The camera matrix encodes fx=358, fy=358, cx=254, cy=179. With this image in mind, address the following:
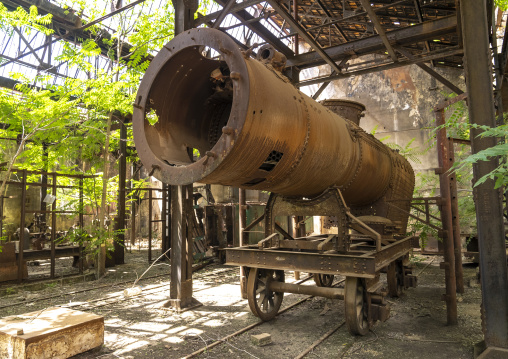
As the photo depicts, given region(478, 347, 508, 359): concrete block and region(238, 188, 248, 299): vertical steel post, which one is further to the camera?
region(238, 188, 248, 299): vertical steel post

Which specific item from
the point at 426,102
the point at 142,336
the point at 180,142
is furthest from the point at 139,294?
the point at 426,102

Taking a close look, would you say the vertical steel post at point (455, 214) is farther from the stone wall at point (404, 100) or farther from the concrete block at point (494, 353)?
the stone wall at point (404, 100)

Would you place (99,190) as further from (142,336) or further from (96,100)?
(142,336)

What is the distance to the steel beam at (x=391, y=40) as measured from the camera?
288 inches

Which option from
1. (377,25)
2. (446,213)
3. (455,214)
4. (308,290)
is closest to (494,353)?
(308,290)

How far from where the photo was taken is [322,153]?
4168mm

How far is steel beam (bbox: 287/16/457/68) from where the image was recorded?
24.0 ft

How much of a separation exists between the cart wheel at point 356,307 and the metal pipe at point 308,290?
23 cm

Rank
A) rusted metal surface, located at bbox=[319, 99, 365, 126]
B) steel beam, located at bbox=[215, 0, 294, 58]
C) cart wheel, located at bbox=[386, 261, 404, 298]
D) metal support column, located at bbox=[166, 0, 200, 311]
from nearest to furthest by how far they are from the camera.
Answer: metal support column, located at bbox=[166, 0, 200, 311] → rusted metal surface, located at bbox=[319, 99, 365, 126] → cart wheel, located at bbox=[386, 261, 404, 298] → steel beam, located at bbox=[215, 0, 294, 58]

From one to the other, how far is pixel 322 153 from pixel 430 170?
1373 cm

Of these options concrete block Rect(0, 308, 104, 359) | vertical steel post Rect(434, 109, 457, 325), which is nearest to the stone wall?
vertical steel post Rect(434, 109, 457, 325)

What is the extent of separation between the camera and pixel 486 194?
3875 millimetres

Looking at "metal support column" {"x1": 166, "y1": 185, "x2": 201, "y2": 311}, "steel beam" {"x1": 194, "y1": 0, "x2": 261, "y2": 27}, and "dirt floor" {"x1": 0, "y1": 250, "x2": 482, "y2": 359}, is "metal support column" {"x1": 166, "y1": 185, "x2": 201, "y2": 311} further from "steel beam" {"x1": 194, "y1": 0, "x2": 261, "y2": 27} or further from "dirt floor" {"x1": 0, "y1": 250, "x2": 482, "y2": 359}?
"steel beam" {"x1": 194, "y1": 0, "x2": 261, "y2": 27}

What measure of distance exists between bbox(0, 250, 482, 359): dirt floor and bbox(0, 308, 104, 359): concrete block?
0.21 metres
